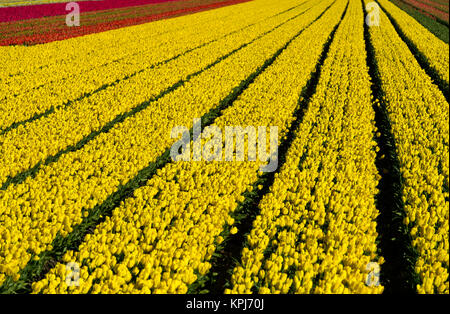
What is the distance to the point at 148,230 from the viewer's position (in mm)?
5113

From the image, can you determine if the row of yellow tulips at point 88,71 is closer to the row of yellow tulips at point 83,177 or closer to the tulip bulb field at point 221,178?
the tulip bulb field at point 221,178

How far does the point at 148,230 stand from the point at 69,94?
8903mm

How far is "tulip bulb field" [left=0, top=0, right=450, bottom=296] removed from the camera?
4.65 metres

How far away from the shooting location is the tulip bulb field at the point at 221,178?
465 cm

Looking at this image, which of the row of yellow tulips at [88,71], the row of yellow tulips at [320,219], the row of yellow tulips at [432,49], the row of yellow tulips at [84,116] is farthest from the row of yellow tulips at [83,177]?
the row of yellow tulips at [432,49]

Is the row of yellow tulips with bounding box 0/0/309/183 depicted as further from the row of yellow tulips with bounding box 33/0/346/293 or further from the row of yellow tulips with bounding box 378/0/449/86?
the row of yellow tulips with bounding box 378/0/449/86

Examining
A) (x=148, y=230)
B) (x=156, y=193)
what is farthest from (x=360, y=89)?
(x=148, y=230)

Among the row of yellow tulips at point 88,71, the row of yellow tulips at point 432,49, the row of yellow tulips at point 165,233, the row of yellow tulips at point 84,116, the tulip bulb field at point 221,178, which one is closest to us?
the row of yellow tulips at point 165,233

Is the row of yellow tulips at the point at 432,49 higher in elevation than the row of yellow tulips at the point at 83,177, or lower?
higher

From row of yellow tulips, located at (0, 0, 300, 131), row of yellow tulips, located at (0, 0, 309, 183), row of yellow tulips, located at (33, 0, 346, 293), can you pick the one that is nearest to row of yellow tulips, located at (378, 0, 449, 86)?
row of yellow tulips, located at (0, 0, 309, 183)

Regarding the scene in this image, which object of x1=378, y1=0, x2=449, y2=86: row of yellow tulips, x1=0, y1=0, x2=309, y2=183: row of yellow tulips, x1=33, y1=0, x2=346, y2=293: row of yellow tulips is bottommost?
x1=33, y1=0, x2=346, y2=293: row of yellow tulips

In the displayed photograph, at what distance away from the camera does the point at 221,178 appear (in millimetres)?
6816

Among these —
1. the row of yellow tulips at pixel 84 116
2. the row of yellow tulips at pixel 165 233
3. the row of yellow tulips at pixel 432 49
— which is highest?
the row of yellow tulips at pixel 432 49
